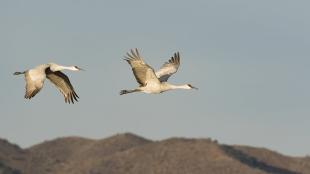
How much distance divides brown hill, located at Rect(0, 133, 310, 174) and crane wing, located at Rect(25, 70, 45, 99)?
235ft

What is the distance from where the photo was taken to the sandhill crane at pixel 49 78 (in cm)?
4075

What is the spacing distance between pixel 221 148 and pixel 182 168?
9905 millimetres

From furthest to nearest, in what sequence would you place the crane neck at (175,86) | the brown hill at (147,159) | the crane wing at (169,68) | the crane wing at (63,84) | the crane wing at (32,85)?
the brown hill at (147,159) < the crane wing at (169,68) < the crane neck at (175,86) < the crane wing at (63,84) < the crane wing at (32,85)

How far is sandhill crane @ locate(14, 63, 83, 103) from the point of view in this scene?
40750 mm

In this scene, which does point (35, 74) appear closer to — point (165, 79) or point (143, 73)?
point (143, 73)

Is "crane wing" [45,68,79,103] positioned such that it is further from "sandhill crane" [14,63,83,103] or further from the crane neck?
the crane neck

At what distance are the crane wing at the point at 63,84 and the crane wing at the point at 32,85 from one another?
301cm

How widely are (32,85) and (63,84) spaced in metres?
3.89

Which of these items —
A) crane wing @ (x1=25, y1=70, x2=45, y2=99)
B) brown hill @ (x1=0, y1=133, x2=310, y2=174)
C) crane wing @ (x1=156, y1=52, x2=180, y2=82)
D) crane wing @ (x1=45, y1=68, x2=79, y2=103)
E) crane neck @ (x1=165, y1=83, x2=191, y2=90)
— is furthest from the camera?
brown hill @ (x1=0, y1=133, x2=310, y2=174)

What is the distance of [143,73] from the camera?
47125 mm

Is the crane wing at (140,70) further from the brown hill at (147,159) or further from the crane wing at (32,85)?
the brown hill at (147,159)

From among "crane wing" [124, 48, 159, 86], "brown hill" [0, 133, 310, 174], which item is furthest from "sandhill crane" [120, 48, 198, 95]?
"brown hill" [0, 133, 310, 174]

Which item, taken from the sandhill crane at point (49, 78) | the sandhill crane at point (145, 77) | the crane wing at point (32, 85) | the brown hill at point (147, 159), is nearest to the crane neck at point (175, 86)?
the sandhill crane at point (145, 77)

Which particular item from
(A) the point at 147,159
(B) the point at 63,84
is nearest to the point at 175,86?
(B) the point at 63,84
